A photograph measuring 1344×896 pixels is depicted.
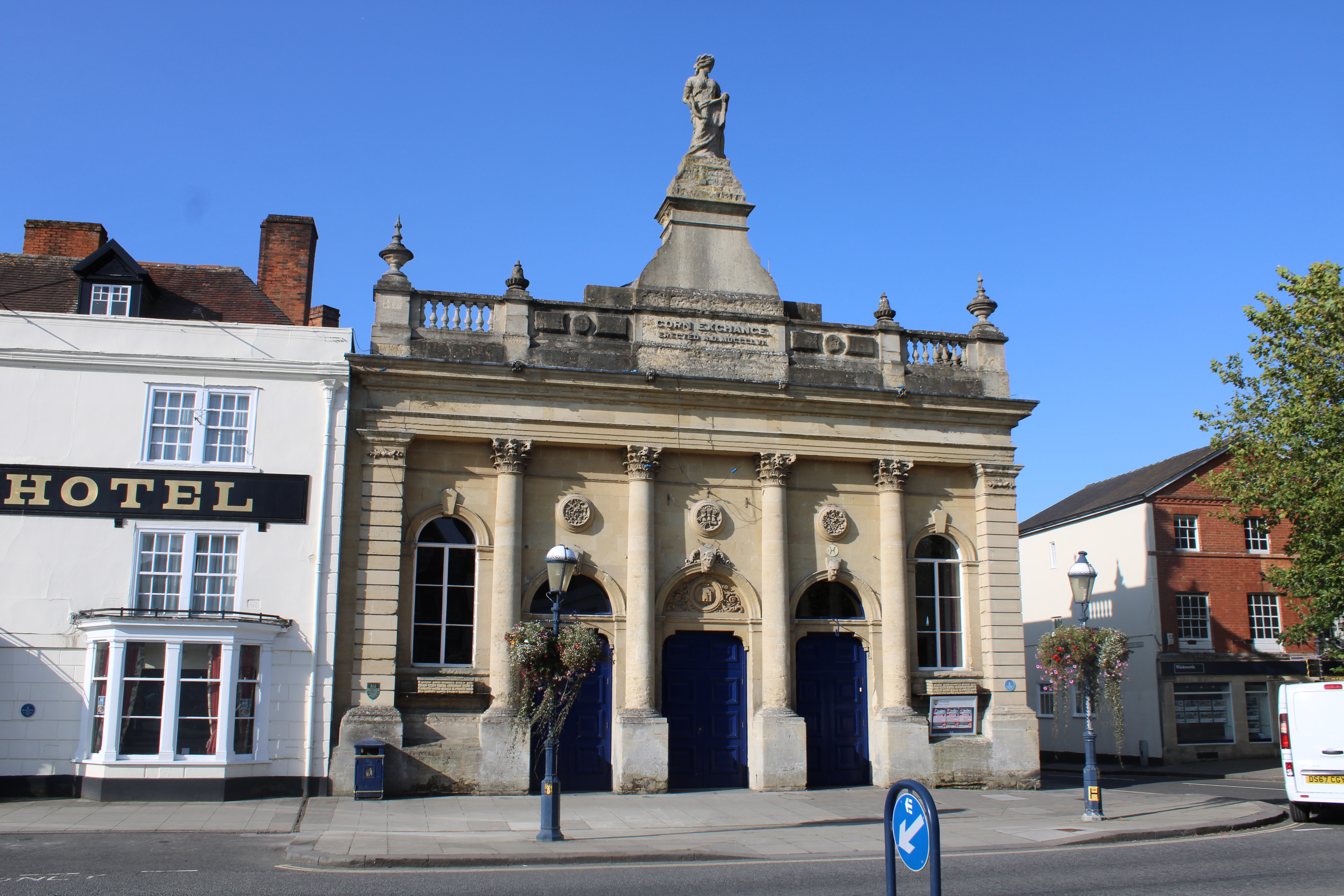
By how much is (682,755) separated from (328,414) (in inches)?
363

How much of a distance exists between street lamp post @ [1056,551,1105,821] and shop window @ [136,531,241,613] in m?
14.2

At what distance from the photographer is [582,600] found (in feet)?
66.8

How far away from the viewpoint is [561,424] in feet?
66.6

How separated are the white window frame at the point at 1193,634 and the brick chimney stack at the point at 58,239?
3022 cm

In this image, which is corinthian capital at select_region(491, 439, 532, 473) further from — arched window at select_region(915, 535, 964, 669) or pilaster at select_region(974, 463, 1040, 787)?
pilaster at select_region(974, 463, 1040, 787)

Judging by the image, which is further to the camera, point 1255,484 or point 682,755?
point 1255,484

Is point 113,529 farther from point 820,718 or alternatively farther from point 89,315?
point 820,718

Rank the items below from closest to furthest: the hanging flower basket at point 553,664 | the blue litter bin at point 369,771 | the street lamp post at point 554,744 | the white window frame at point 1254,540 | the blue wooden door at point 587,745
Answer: the street lamp post at point 554,744, the hanging flower basket at point 553,664, the blue litter bin at point 369,771, the blue wooden door at point 587,745, the white window frame at point 1254,540

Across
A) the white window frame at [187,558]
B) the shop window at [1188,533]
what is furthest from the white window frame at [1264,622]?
the white window frame at [187,558]

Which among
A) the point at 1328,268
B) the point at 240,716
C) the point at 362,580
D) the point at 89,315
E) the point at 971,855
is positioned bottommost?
the point at 971,855

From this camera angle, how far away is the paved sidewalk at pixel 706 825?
505 inches

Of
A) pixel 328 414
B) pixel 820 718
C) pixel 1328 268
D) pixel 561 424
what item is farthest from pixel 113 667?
pixel 1328 268

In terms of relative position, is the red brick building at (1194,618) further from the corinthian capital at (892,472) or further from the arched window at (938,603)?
the corinthian capital at (892,472)

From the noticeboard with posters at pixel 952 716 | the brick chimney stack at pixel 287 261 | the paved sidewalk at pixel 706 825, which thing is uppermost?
the brick chimney stack at pixel 287 261
